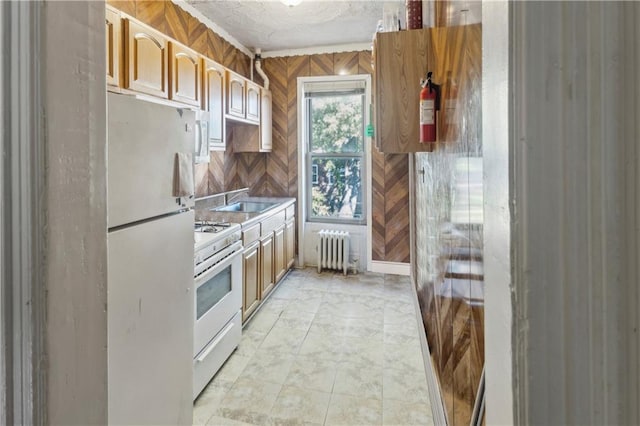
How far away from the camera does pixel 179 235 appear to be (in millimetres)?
1628

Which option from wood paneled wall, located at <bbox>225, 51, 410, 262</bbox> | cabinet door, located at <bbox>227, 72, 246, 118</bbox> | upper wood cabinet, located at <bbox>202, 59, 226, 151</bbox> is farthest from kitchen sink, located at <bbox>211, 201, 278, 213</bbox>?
cabinet door, located at <bbox>227, 72, 246, 118</bbox>

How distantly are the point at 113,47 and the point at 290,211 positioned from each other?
8.48 feet

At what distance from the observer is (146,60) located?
7.02 ft

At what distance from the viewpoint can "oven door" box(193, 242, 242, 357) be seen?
2.02 meters

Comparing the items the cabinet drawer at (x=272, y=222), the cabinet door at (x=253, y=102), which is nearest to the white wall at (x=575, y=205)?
the cabinet drawer at (x=272, y=222)

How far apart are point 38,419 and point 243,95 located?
3483 mm

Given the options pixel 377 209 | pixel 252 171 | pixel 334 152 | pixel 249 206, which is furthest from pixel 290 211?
pixel 377 209

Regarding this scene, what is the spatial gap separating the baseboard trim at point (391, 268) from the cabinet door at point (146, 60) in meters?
2.99

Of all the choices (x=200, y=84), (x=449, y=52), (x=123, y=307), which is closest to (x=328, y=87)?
(x=200, y=84)

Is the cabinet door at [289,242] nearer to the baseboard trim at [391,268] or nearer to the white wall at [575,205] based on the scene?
the baseboard trim at [391,268]

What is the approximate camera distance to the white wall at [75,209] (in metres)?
0.48

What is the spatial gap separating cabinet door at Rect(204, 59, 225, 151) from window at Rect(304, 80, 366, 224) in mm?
1487

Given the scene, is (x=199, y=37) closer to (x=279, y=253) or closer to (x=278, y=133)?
(x=278, y=133)

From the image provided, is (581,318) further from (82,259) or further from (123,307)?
(123,307)
